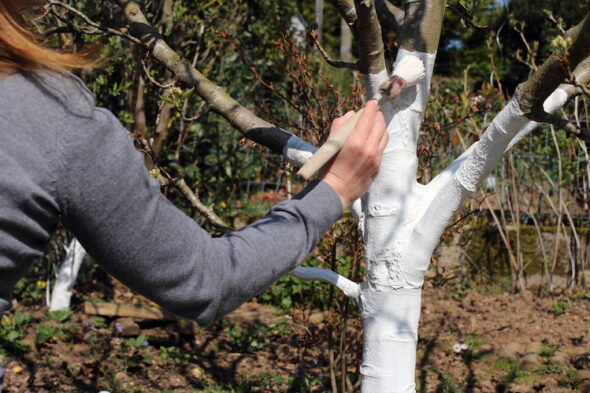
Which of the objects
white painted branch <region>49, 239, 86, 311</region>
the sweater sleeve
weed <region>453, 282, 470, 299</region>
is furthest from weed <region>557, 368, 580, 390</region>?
white painted branch <region>49, 239, 86, 311</region>

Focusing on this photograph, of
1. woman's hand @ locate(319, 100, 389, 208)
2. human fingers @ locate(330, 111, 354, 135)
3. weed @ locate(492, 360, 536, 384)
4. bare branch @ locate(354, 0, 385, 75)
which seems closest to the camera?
woman's hand @ locate(319, 100, 389, 208)

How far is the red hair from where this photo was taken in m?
0.90

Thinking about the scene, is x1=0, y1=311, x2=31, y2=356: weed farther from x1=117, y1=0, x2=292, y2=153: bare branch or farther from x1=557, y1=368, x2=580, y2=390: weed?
x1=557, y1=368, x2=580, y2=390: weed

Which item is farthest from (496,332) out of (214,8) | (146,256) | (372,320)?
(146,256)

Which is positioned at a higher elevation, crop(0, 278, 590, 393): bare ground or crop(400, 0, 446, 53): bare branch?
crop(400, 0, 446, 53): bare branch

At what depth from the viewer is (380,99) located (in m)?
1.62

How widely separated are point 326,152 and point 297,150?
2.67ft

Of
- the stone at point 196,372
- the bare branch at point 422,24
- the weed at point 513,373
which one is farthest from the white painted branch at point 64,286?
the bare branch at point 422,24

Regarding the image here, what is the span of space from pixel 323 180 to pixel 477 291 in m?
4.82

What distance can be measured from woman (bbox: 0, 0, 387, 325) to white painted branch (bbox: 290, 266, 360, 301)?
42.3 inches

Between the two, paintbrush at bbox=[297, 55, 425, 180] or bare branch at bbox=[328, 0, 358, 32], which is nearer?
paintbrush at bbox=[297, 55, 425, 180]

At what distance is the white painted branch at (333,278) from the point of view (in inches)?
83.9

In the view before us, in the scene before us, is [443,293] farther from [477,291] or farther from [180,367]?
[180,367]

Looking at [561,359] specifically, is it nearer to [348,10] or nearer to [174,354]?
[174,354]
